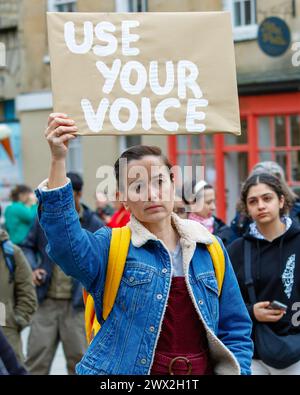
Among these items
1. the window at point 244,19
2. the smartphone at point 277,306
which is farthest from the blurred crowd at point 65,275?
the window at point 244,19

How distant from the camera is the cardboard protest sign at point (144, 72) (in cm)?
390

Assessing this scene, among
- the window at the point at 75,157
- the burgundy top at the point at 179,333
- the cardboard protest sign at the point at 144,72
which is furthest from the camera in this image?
the window at the point at 75,157

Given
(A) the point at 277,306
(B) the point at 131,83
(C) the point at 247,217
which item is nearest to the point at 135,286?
(B) the point at 131,83

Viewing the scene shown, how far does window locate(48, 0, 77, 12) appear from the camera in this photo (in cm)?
1009

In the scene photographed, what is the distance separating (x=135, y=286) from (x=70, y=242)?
11.6 inches

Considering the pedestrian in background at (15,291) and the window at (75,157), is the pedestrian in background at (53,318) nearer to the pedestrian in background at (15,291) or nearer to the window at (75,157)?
the pedestrian in background at (15,291)

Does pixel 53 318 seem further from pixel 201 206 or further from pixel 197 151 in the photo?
pixel 197 151

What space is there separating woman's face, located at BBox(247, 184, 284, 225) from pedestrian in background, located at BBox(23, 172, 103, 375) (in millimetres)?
2248

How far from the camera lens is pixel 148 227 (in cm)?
371

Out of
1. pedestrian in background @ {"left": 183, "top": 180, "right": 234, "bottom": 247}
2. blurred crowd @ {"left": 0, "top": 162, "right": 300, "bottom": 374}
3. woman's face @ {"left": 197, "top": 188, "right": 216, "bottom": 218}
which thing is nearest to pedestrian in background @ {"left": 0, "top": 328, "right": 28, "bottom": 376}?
blurred crowd @ {"left": 0, "top": 162, "right": 300, "bottom": 374}

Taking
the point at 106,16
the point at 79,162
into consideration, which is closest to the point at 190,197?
the point at 106,16

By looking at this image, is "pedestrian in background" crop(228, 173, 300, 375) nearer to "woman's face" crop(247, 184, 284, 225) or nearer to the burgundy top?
"woman's face" crop(247, 184, 284, 225)

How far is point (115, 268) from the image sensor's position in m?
3.59
